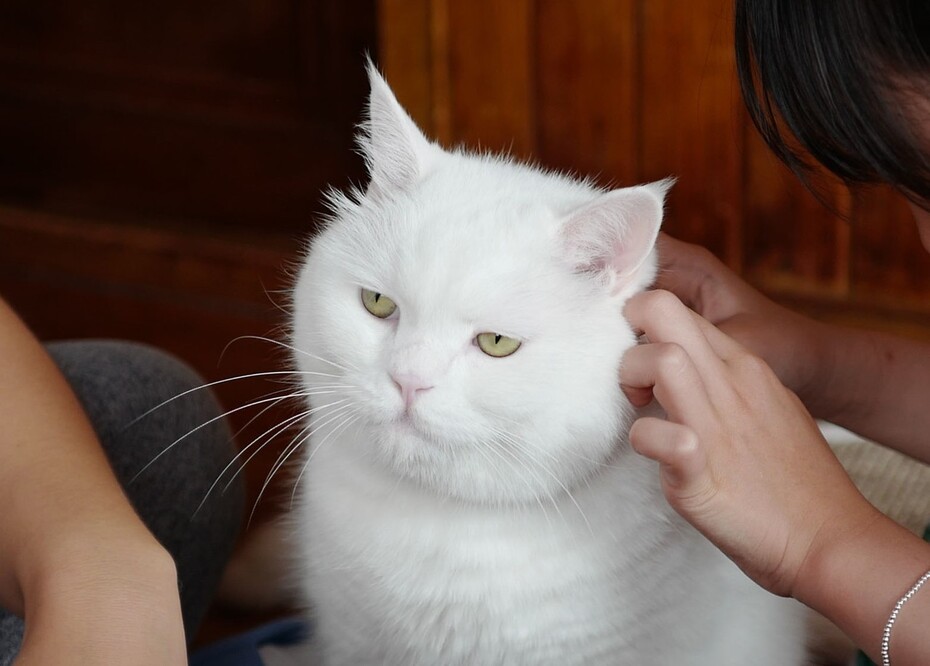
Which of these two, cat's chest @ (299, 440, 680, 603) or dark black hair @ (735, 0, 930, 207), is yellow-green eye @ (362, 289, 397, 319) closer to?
cat's chest @ (299, 440, 680, 603)

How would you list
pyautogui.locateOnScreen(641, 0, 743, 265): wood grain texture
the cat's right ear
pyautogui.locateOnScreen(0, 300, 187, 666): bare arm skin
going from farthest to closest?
pyautogui.locateOnScreen(641, 0, 743, 265): wood grain texture, the cat's right ear, pyautogui.locateOnScreen(0, 300, 187, 666): bare arm skin

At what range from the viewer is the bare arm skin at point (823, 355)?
987 mm

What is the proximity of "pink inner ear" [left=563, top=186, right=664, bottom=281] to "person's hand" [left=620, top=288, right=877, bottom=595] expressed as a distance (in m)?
0.04

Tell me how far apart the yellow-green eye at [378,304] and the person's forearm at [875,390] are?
1.36 ft

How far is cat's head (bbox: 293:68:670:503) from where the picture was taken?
80 centimetres

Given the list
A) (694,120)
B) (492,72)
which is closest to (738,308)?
(694,120)

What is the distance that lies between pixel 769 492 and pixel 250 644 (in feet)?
1.85

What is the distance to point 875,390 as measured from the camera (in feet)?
3.44

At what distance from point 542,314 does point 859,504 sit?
0.26m

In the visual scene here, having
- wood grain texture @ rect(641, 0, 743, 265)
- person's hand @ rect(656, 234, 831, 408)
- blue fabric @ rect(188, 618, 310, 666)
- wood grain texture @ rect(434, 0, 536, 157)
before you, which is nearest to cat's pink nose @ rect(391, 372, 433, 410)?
person's hand @ rect(656, 234, 831, 408)

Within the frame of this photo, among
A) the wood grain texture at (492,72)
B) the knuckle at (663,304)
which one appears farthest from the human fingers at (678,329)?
the wood grain texture at (492,72)

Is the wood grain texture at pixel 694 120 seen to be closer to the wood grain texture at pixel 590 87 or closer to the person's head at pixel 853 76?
the wood grain texture at pixel 590 87

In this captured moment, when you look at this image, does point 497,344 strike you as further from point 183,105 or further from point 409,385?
point 183,105

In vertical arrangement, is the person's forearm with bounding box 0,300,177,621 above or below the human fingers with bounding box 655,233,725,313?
below
